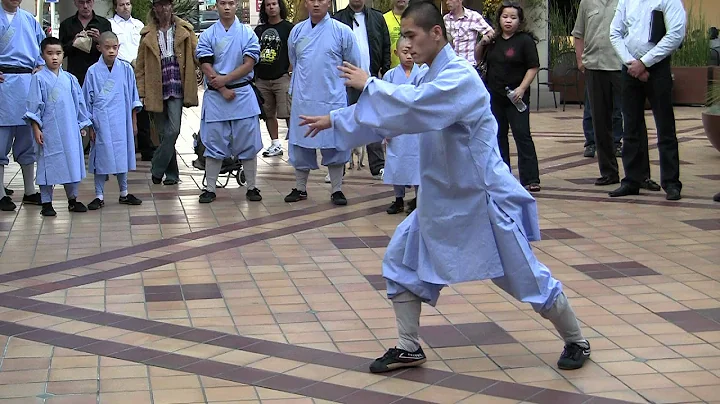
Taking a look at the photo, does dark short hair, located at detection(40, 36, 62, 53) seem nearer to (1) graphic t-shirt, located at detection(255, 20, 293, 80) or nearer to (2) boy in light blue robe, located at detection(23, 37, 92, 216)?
(2) boy in light blue robe, located at detection(23, 37, 92, 216)

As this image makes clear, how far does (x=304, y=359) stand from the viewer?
16.9ft

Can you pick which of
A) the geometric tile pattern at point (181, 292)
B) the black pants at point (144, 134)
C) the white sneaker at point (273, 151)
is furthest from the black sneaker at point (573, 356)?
the black pants at point (144, 134)

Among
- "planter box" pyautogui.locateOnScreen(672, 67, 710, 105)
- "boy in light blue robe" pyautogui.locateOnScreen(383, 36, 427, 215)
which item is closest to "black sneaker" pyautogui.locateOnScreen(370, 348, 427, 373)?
"boy in light blue robe" pyautogui.locateOnScreen(383, 36, 427, 215)

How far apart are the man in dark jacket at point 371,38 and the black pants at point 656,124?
2636 millimetres

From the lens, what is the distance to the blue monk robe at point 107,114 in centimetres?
957

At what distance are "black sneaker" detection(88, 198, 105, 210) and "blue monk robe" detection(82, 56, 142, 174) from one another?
0.83 ft

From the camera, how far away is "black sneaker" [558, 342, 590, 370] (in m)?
4.94

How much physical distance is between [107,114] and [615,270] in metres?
4.85

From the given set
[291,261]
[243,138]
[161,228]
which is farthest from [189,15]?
[291,261]

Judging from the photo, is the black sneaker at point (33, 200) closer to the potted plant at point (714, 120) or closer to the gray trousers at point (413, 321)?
the gray trousers at point (413, 321)

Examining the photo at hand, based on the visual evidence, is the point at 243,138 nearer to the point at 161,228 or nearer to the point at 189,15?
the point at 161,228

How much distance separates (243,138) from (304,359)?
16.1 feet

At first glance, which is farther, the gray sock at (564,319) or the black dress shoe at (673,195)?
the black dress shoe at (673,195)

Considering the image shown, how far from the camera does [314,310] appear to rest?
6.04m
